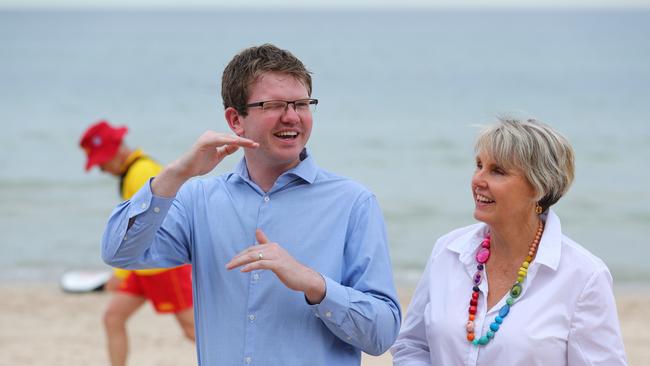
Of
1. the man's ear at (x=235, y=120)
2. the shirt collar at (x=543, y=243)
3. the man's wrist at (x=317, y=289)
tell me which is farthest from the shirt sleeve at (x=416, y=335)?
the man's ear at (x=235, y=120)

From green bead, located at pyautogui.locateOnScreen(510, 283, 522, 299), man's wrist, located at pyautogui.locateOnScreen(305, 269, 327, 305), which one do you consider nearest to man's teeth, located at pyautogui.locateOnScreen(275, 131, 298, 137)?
man's wrist, located at pyautogui.locateOnScreen(305, 269, 327, 305)

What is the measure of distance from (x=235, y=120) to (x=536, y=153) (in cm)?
98

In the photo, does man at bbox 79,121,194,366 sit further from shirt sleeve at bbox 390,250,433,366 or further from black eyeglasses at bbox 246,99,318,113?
black eyeglasses at bbox 246,99,318,113

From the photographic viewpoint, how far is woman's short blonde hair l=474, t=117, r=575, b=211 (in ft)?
11.2

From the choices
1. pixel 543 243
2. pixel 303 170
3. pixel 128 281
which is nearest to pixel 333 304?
→ pixel 303 170

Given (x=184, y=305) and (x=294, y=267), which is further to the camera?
(x=184, y=305)

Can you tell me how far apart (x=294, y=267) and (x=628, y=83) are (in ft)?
191

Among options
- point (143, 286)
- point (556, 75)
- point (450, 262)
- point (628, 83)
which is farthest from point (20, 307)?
point (556, 75)

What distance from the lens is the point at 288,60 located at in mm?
3447

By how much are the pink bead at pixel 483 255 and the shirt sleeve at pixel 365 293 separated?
1.15 ft

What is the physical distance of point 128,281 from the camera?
7.56m

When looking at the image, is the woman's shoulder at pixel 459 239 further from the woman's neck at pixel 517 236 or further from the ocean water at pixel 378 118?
the ocean water at pixel 378 118

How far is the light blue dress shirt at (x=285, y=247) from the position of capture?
3.36 metres

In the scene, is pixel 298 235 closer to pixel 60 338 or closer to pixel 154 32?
pixel 60 338
